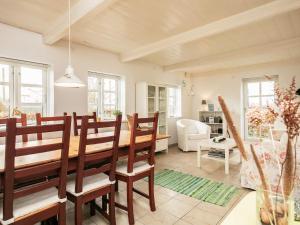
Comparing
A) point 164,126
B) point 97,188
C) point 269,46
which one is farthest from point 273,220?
point 164,126

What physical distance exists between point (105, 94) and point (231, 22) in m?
2.85

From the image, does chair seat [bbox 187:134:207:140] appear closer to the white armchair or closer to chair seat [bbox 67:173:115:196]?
the white armchair

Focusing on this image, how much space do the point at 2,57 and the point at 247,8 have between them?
349 cm

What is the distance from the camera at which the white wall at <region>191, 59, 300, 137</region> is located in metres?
4.97

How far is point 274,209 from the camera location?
724mm

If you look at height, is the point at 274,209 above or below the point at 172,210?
above

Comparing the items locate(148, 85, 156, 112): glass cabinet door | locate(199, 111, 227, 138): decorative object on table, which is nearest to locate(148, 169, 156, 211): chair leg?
locate(148, 85, 156, 112): glass cabinet door

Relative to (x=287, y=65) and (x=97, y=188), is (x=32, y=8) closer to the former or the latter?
(x=97, y=188)

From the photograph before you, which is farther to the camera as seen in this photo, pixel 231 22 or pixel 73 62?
pixel 73 62

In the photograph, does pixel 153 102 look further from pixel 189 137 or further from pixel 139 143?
pixel 139 143

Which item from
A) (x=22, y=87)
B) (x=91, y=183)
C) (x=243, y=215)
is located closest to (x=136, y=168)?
(x=91, y=183)

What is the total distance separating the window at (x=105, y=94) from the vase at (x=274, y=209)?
12.1ft

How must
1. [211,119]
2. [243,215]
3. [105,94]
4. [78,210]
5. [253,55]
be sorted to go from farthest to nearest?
1. [211,119]
2. [105,94]
3. [253,55]
4. [78,210]
5. [243,215]

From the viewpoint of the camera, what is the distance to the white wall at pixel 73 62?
2885 mm
